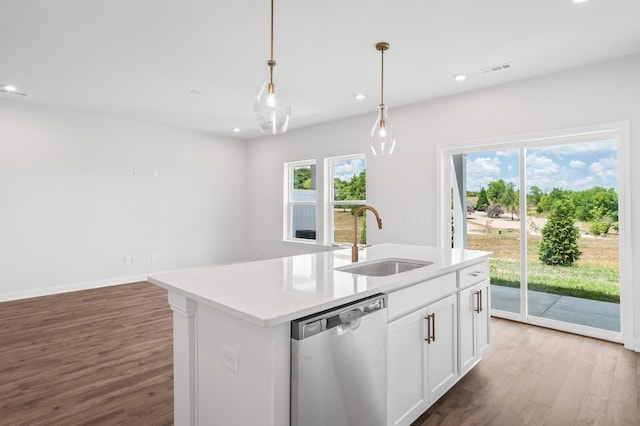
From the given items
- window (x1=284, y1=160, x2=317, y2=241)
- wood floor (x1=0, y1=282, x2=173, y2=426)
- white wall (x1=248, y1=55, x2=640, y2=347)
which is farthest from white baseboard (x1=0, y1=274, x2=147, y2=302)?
window (x1=284, y1=160, x2=317, y2=241)

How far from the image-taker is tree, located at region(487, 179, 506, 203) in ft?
13.3

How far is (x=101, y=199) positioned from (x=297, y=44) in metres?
4.13

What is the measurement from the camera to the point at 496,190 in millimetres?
4082

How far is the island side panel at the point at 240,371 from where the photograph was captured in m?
1.27

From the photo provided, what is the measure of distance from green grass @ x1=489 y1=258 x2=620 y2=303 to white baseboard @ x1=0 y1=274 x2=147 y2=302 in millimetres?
5377

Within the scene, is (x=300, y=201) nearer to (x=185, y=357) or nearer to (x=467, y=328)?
(x=467, y=328)

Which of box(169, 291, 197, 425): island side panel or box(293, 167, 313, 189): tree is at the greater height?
box(293, 167, 313, 189): tree

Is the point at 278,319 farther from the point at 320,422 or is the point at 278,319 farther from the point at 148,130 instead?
the point at 148,130

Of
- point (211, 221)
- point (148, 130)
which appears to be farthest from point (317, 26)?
point (211, 221)

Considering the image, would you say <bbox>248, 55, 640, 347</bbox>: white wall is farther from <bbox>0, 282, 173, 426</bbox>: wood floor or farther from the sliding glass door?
<bbox>0, 282, 173, 426</bbox>: wood floor

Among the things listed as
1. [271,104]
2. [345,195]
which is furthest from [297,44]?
[345,195]

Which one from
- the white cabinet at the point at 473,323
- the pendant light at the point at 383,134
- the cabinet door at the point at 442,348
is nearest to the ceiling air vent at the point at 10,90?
the pendant light at the point at 383,134

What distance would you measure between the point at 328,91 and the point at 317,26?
60.0 inches

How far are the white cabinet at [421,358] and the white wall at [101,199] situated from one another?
16.8ft
